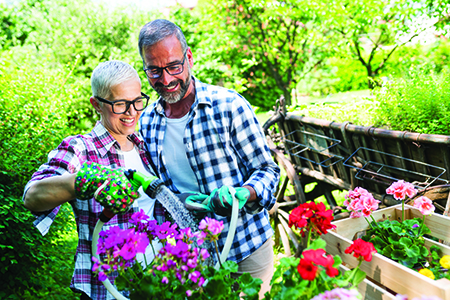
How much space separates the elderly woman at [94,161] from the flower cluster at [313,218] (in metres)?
0.80

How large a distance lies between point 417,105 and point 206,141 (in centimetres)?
171

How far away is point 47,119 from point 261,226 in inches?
110

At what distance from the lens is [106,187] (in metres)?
1.17

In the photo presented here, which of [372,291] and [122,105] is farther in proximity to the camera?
[122,105]

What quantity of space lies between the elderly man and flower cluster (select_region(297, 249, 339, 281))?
0.63 meters

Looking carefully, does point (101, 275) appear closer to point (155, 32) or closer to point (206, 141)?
point (206, 141)

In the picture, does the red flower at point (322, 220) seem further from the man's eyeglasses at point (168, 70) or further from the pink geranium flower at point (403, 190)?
the man's eyeglasses at point (168, 70)

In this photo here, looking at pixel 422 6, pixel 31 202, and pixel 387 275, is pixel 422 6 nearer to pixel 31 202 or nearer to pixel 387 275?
pixel 387 275

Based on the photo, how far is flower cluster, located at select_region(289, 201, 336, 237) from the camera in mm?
1148

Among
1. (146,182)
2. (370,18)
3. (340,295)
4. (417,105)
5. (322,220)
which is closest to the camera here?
(340,295)

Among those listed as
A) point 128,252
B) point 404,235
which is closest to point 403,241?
point 404,235

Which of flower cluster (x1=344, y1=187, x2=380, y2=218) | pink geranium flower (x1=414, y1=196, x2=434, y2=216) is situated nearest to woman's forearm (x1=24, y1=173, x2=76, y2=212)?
flower cluster (x1=344, y1=187, x2=380, y2=218)

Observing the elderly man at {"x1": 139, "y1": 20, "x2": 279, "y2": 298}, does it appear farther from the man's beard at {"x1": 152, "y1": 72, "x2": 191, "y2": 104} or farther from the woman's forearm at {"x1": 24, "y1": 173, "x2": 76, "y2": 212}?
the woman's forearm at {"x1": 24, "y1": 173, "x2": 76, "y2": 212}

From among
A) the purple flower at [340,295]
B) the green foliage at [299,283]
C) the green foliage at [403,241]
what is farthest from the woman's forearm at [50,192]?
the green foliage at [403,241]
